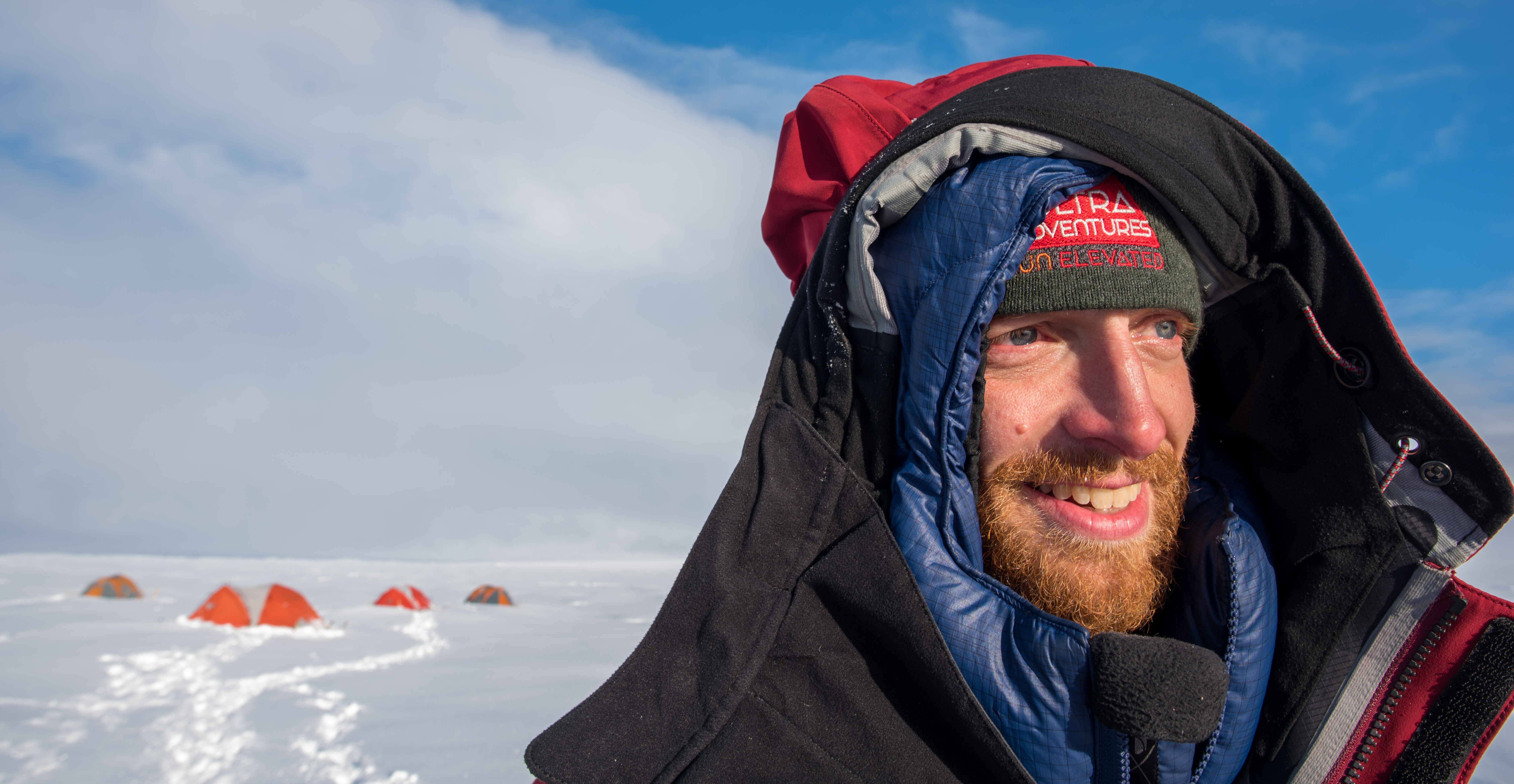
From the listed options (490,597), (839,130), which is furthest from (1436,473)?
(490,597)

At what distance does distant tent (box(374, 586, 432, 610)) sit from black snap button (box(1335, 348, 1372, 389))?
Result: 930 cm

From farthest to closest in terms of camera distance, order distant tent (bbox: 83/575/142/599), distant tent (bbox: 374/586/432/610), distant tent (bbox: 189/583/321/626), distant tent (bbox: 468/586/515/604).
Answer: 1. distant tent (bbox: 468/586/515/604)
2. distant tent (bbox: 374/586/432/610)
3. distant tent (bbox: 83/575/142/599)
4. distant tent (bbox: 189/583/321/626)

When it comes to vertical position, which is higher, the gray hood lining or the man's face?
the gray hood lining

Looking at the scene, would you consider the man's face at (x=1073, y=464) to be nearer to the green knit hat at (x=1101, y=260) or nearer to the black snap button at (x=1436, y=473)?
the green knit hat at (x=1101, y=260)

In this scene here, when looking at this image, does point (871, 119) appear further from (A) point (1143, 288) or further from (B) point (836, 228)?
(A) point (1143, 288)

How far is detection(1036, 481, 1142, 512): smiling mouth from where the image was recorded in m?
1.37

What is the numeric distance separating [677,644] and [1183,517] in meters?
1.12

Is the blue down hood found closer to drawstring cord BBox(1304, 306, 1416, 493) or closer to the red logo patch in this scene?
the red logo patch

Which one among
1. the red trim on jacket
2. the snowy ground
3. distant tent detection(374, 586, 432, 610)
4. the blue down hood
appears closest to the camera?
the blue down hood

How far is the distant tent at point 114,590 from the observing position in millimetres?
8266

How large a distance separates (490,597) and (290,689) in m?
5.59

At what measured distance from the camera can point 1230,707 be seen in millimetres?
1280

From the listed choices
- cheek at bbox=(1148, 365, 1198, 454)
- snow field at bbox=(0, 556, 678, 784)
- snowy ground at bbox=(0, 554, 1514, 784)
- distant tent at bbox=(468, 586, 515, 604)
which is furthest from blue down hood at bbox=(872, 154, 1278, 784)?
distant tent at bbox=(468, 586, 515, 604)

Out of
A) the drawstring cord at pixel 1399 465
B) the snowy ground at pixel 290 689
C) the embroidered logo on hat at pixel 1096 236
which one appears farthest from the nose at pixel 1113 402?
the snowy ground at pixel 290 689
